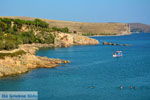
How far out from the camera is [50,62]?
57.1 metres

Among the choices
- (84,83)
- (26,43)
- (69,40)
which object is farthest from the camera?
(69,40)

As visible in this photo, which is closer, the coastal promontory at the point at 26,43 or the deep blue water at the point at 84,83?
the deep blue water at the point at 84,83

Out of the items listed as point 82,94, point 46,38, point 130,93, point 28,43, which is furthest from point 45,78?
point 46,38

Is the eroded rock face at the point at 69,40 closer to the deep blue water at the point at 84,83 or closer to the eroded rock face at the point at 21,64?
the eroded rock face at the point at 21,64

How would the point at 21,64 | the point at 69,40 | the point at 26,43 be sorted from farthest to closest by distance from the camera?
the point at 69,40, the point at 26,43, the point at 21,64

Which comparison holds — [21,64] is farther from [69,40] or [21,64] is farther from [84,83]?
[69,40]

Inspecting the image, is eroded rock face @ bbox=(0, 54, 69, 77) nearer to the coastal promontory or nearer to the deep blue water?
the coastal promontory

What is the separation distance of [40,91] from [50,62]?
64.8 ft

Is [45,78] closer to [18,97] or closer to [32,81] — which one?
[32,81]

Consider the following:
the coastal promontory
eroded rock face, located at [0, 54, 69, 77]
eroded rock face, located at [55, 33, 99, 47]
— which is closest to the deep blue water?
eroded rock face, located at [0, 54, 69, 77]

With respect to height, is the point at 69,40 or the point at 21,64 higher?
the point at 69,40

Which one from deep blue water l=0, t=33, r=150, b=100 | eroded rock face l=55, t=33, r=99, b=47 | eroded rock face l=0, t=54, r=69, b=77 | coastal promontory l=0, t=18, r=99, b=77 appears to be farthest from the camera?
eroded rock face l=55, t=33, r=99, b=47

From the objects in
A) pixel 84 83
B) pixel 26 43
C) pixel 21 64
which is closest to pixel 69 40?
pixel 26 43

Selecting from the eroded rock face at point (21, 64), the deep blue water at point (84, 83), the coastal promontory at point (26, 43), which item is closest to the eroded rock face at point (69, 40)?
the coastal promontory at point (26, 43)
